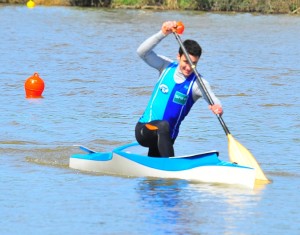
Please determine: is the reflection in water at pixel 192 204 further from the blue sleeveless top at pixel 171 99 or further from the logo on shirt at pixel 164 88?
the logo on shirt at pixel 164 88

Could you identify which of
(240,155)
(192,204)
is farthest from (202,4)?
(192,204)

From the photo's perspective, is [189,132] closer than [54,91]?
Yes

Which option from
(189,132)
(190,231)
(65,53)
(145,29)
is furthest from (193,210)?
(145,29)

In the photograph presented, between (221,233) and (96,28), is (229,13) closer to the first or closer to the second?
(96,28)

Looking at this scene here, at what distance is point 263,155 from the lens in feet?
39.7

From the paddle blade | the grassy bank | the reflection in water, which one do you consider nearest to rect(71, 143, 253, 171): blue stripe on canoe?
the reflection in water

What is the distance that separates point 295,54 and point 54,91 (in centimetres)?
1026

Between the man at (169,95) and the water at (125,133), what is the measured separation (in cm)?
49

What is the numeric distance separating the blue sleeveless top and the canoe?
337 mm

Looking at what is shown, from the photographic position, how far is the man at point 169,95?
9.79 meters

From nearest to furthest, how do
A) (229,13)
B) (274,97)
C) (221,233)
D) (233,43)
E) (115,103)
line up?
(221,233), (115,103), (274,97), (233,43), (229,13)

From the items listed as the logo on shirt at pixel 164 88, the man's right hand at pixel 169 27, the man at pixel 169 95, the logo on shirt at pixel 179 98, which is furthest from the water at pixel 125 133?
the man's right hand at pixel 169 27

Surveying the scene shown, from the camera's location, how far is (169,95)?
9.80 m

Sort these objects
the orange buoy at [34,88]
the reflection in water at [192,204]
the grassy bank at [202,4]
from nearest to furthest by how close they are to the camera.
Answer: the reflection in water at [192,204] → the orange buoy at [34,88] → the grassy bank at [202,4]
